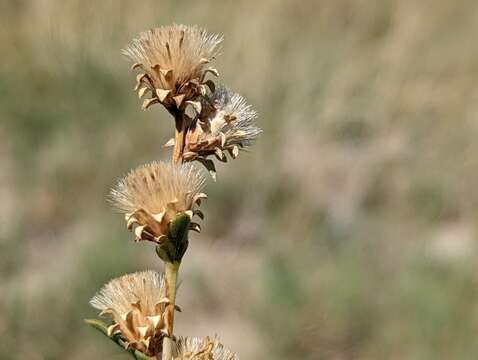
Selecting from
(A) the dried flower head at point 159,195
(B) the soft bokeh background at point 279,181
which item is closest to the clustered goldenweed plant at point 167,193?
(A) the dried flower head at point 159,195

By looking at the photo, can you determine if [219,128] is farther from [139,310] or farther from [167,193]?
[139,310]

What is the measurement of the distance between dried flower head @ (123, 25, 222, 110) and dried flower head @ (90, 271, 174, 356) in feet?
0.72

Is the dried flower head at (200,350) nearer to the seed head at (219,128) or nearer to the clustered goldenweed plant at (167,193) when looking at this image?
the clustered goldenweed plant at (167,193)

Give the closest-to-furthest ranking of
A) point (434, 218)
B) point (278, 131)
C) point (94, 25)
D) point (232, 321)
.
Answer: point (232, 321), point (434, 218), point (278, 131), point (94, 25)

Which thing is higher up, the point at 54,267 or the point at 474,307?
the point at 54,267

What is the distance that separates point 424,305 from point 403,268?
0.43 meters

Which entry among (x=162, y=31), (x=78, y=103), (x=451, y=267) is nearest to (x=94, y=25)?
(x=78, y=103)

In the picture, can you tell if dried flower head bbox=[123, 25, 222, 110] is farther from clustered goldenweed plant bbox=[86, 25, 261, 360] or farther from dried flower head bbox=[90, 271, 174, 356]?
dried flower head bbox=[90, 271, 174, 356]

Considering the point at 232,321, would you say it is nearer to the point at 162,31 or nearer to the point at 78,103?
the point at 78,103

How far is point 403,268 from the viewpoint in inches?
191

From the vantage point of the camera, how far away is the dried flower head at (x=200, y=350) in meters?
0.94

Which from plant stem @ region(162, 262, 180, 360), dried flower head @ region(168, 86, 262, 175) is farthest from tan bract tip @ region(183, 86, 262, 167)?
plant stem @ region(162, 262, 180, 360)

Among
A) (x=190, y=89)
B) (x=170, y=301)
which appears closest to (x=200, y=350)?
(x=170, y=301)

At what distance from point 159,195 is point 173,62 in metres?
0.16
